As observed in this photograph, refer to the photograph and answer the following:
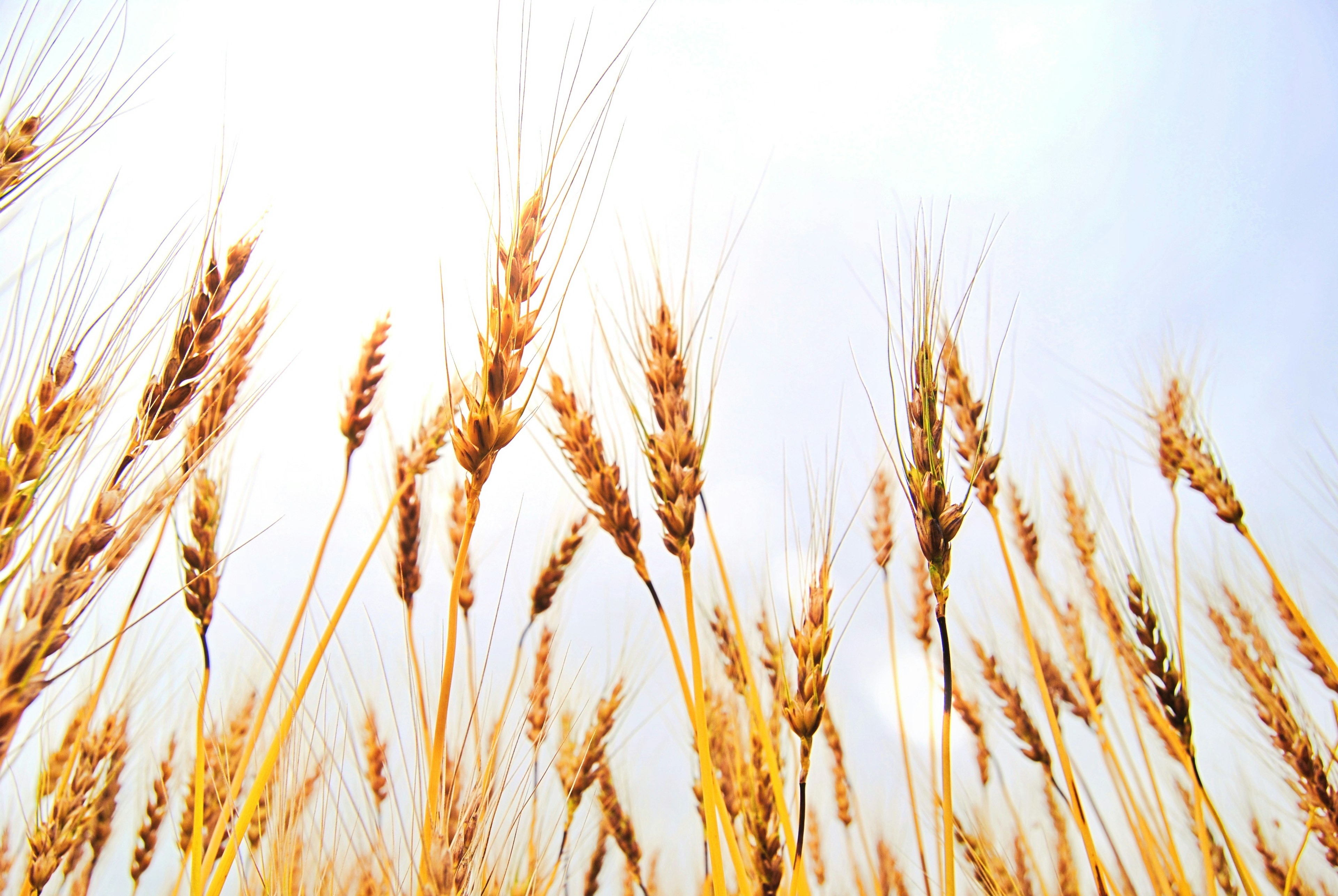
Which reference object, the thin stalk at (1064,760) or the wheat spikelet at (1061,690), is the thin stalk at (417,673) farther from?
the wheat spikelet at (1061,690)

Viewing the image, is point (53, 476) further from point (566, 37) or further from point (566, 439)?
point (566, 37)

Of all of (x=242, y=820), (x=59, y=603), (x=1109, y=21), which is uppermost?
(x=1109, y=21)

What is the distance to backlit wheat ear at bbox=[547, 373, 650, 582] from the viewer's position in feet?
3.43

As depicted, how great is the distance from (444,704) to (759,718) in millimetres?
562

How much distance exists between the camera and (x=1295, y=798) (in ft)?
4.50

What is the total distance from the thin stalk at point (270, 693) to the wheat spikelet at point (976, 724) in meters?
1.81

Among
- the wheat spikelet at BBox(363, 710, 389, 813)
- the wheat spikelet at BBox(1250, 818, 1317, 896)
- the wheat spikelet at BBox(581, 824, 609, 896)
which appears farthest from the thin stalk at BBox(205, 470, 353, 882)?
the wheat spikelet at BBox(1250, 818, 1317, 896)

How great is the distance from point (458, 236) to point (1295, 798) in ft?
8.82

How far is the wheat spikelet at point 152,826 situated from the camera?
3.80ft

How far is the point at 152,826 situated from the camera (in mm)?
1178

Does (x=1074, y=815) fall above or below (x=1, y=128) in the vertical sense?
below

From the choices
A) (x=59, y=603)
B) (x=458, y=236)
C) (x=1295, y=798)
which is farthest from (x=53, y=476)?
(x=1295, y=798)

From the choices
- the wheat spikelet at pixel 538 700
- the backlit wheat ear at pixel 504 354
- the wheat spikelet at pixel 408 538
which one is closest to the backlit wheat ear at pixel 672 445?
the backlit wheat ear at pixel 504 354

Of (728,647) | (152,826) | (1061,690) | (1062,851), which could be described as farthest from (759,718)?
(1062,851)
